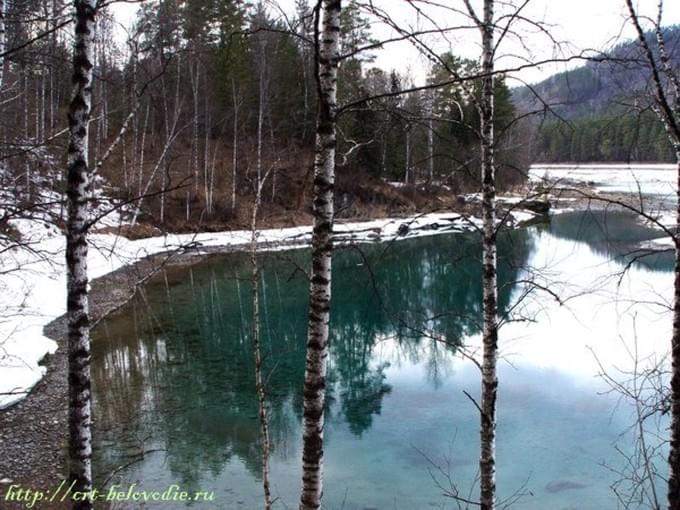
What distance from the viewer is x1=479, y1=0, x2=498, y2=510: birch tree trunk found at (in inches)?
233

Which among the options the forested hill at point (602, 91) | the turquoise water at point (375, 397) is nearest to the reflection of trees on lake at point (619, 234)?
the turquoise water at point (375, 397)

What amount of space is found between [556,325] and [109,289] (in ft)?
52.3

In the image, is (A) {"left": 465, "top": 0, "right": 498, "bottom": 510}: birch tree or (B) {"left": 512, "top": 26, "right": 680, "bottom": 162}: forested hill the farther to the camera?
(A) {"left": 465, "top": 0, "right": 498, "bottom": 510}: birch tree

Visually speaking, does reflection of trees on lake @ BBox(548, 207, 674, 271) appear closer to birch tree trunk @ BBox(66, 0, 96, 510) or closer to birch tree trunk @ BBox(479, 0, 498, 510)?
birch tree trunk @ BBox(479, 0, 498, 510)

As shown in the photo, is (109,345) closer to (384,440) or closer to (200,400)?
(200,400)

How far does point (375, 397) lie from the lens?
45.1 feet

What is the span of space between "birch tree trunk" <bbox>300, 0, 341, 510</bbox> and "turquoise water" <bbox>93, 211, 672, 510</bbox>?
2.28 feet

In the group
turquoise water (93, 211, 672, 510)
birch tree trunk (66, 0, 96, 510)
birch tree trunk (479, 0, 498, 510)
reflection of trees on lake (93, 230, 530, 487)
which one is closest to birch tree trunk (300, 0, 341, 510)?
turquoise water (93, 211, 672, 510)

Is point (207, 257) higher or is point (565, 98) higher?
point (565, 98)

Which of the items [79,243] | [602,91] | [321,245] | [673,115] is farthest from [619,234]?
[79,243]

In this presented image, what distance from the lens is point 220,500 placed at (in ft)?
30.7

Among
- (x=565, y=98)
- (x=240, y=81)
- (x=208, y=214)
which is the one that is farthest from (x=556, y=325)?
(x=240, y=81)

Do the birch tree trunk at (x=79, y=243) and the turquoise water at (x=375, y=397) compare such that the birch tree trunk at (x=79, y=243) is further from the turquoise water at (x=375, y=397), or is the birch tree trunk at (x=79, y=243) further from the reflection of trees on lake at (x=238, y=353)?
the turquoise water at (x=375, y=397)

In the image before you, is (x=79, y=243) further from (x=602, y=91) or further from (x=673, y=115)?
(x=673, y=115)
